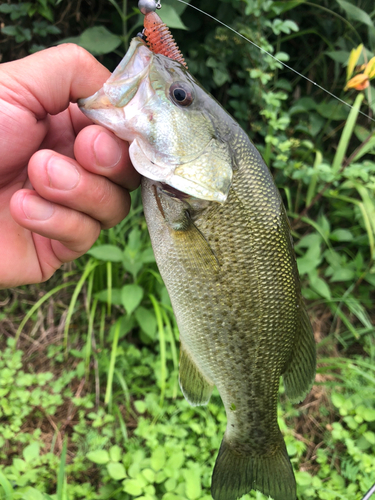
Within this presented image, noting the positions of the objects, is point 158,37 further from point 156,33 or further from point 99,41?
point 99,41

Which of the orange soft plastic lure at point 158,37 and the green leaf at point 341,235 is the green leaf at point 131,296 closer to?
the orange soft plastic lure at point 158,37

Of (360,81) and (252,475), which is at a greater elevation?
(360,81)

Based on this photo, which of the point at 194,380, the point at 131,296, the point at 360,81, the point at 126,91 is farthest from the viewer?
the point at 131,296

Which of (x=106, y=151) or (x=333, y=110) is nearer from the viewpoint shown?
(x=106, y=151)

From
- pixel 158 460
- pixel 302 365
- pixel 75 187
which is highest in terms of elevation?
pixel 75 187

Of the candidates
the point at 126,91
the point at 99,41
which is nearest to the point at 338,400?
the point at 126,91

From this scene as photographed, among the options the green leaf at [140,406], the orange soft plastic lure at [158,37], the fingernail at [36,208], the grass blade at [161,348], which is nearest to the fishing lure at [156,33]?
the orange soft plastic lure at [158,37]
